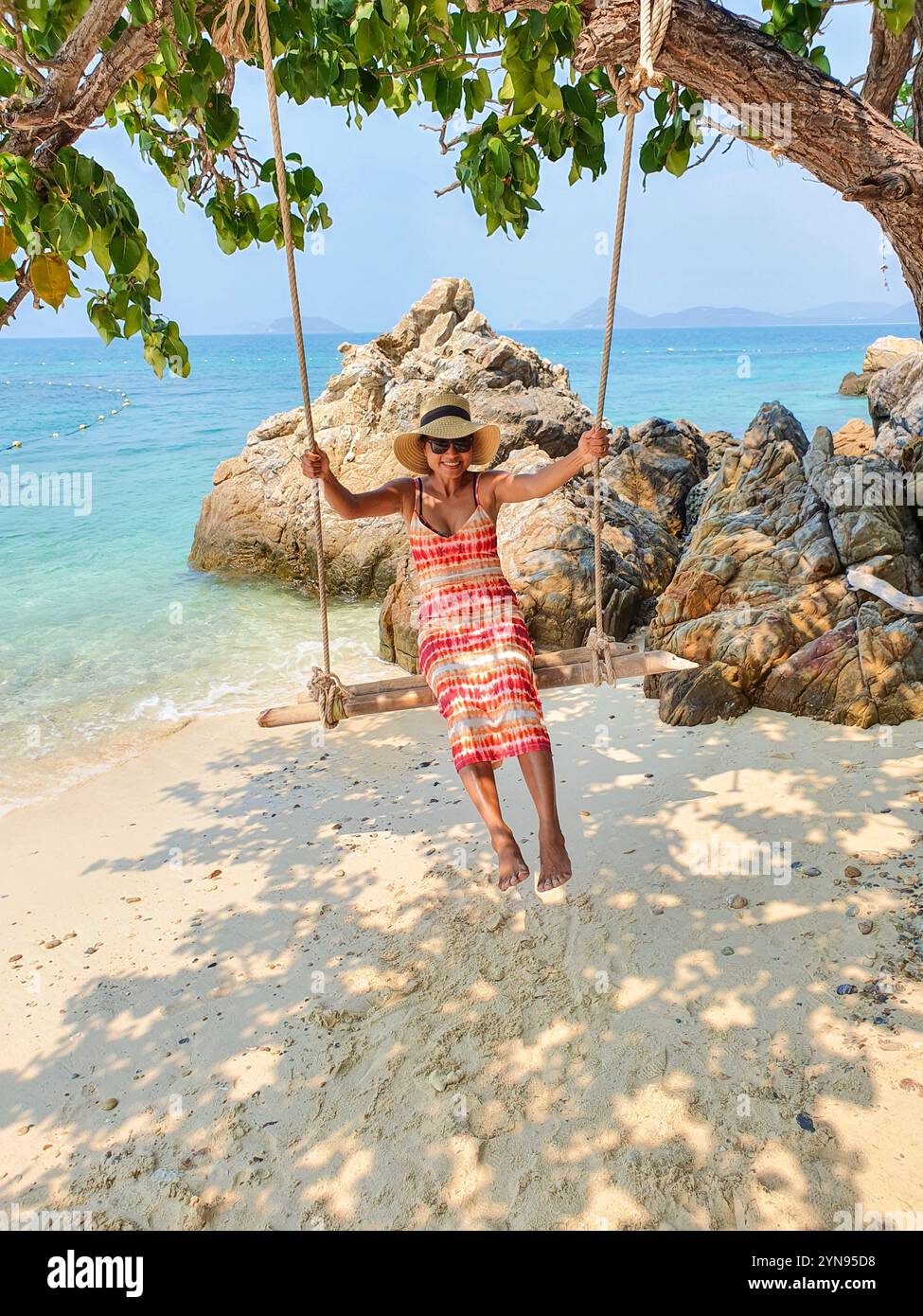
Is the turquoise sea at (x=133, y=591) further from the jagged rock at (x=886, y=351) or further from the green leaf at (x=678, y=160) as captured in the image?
the green leaf at (x=678, y=160)

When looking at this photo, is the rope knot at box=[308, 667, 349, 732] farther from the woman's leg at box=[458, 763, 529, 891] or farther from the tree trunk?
the tree trunk

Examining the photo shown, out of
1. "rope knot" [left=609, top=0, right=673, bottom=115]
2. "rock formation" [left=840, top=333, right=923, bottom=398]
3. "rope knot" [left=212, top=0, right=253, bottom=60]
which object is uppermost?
"rock formation" [left=840, top=333, right=923, bottom=398]

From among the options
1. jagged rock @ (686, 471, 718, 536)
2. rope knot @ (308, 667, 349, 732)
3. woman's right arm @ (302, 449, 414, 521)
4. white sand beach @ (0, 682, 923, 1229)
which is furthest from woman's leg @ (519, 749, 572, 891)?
jagged rock @ (686, 471, 718, 536)

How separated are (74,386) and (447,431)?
147 feet

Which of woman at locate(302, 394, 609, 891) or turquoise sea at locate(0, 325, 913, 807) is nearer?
woman at locate(302, 394, 609, 891)

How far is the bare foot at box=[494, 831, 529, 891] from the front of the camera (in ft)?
9.67

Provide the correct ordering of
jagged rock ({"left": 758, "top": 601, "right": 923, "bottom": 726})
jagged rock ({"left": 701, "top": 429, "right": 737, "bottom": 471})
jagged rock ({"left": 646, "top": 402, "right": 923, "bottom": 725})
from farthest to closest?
jagged rock ({"left": 701, "top": 429, "right": 737, "bottom": 471}) → jagged rock ({"left": 646, "top": 402, "right": 923, "bottom": 725}) → jagged rock ({"left": 758, "top": 601, "right": 923, "bottom": 726})

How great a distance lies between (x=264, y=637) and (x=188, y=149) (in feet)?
17.8

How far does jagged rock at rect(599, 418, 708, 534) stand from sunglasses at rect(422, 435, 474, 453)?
599 cm

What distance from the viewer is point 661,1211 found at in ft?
8.22

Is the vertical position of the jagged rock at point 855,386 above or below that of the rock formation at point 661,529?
above

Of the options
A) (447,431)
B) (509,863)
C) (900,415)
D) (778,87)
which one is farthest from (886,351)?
(509,863)

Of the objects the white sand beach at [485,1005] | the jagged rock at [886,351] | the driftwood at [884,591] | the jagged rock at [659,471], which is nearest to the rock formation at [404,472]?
the jagged rock at [659,471]

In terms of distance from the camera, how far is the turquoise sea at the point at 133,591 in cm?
737
